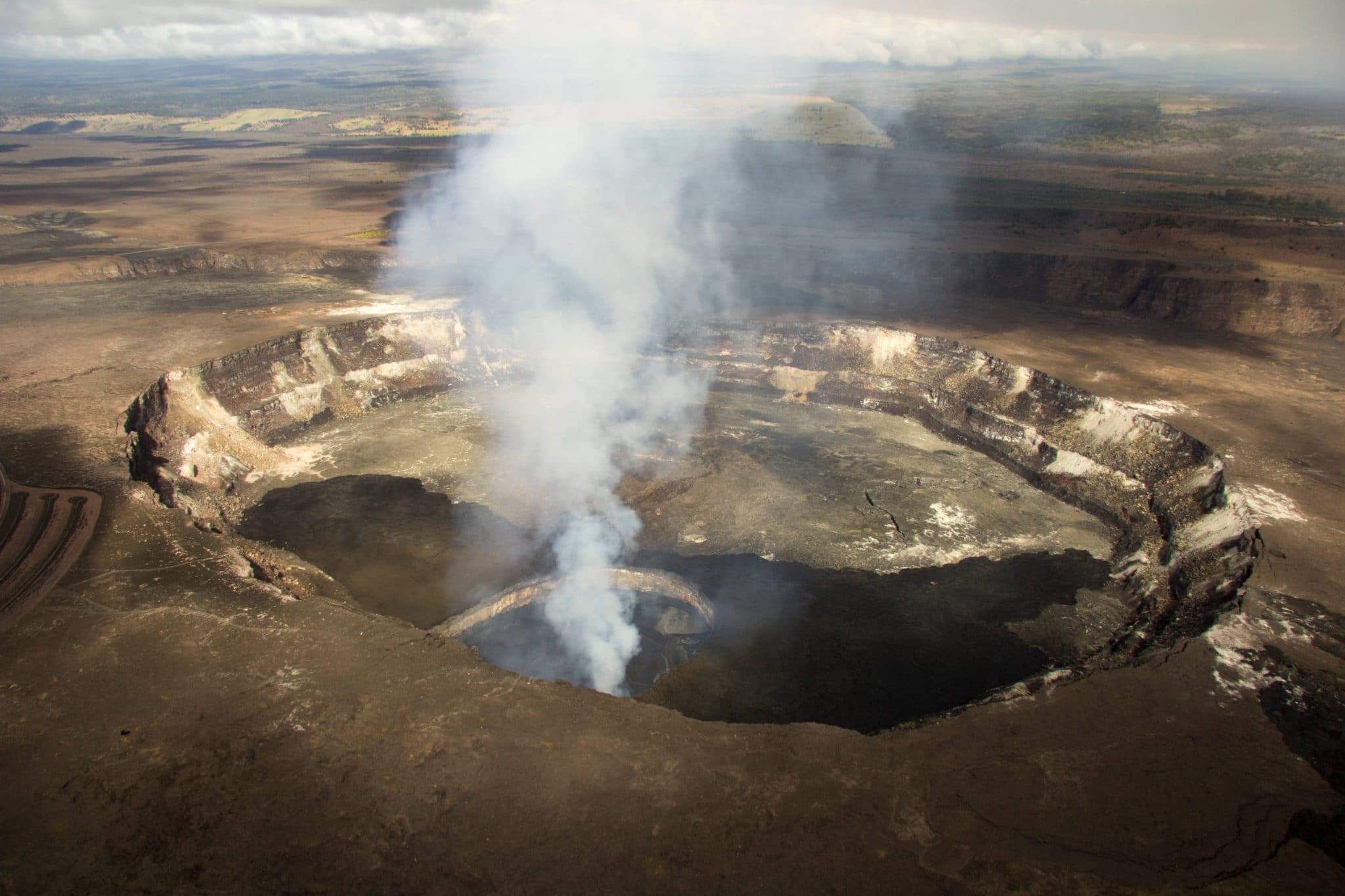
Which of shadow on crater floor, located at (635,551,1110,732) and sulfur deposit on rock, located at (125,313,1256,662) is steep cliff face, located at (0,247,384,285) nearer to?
sulfur deposit on rock, located at (125,313,1256,662)

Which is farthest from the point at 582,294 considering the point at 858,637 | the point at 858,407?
the point at 858,637

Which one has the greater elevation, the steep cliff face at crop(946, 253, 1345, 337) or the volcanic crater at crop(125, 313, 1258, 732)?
the steep cliff face at crop(946, 253, 1345, 337)

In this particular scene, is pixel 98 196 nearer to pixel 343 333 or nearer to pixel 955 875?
pixel 343 333

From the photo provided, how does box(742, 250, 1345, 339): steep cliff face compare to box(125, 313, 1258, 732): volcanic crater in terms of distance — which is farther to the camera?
box(742, 250, 1345, 339): steep cliff face

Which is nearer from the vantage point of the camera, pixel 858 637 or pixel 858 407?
pixel 858 637

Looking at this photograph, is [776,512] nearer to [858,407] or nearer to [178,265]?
[858,407]

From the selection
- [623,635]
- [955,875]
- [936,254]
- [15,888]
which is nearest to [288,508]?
[623,635]

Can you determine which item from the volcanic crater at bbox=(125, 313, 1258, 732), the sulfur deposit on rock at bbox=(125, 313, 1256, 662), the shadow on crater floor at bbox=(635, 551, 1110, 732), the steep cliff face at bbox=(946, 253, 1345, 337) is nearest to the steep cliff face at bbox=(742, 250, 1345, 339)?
the steep cliff face at bbox=(946, 253, 1345, 337)

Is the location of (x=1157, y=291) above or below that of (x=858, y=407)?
above
